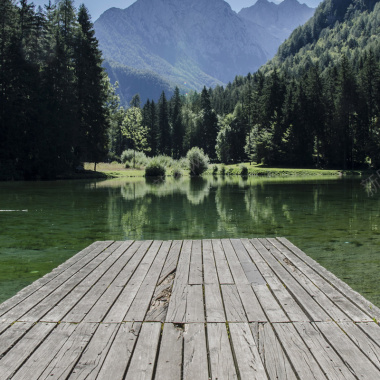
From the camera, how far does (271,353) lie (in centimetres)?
365

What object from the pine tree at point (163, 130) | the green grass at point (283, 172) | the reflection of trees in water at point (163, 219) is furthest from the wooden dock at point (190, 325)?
the pine tree at point (163, 130)

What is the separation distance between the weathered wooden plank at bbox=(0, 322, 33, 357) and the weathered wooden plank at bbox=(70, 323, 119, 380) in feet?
2.32

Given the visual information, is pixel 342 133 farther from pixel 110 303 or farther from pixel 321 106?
pixel 110 303

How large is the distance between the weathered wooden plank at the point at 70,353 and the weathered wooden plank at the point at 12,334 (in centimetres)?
48

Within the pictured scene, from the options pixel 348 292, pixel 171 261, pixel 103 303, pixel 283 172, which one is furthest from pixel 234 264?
pixel 283 172

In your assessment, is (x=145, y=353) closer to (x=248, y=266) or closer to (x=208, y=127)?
(x=248, y=266)

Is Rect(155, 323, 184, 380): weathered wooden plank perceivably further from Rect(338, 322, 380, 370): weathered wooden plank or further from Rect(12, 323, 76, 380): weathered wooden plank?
Rect(338, 322, 380, 370): weathered wooden plank

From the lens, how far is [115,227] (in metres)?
15.4

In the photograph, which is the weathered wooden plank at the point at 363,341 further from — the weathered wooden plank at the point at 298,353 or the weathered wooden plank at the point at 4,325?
the weathered wooden plank at the point at 4,325

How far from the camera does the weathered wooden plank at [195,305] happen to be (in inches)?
177

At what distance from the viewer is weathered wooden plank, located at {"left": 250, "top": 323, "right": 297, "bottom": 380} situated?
331 centimetres

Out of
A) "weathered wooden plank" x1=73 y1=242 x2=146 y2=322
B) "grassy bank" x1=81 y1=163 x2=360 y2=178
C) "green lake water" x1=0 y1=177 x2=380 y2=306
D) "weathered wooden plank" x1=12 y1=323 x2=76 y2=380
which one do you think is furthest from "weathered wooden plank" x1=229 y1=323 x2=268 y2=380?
"grassy bank" x1=81 y1=163 x2=360 y2=178

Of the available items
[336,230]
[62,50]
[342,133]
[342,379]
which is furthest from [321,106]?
[342,379]

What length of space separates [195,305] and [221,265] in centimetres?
216
